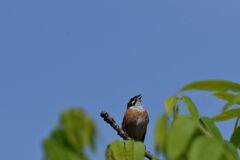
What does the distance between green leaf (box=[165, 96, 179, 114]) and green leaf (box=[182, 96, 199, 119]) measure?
0.11 feet

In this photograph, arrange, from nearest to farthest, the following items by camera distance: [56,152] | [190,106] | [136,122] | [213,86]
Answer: [56,152] → [190,106] → [213,86] → [136,122]

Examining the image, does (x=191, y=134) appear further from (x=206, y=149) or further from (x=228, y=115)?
(x=228, y=115)

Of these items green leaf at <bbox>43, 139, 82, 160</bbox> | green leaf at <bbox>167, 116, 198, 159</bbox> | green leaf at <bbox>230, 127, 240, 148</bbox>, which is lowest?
green leaf at <bbox>230, 127, 240, 148</bbox>

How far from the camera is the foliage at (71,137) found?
1.55m

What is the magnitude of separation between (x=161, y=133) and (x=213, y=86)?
502mm

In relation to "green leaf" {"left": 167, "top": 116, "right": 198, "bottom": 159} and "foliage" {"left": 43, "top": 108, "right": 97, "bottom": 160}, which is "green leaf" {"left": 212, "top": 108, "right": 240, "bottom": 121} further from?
"foliage" {"left": 43, "top": 108, "right": 97, "bottom": 160}

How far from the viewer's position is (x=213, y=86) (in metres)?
2.20

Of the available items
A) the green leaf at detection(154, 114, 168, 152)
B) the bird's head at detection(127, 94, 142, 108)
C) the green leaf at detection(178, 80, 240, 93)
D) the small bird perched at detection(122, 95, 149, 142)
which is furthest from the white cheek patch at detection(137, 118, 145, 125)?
the green leaf at detection(154, 114, 168, 152)

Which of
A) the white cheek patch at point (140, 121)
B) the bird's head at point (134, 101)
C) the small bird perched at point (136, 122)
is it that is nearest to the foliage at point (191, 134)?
the small bird perched at point (136, 122)

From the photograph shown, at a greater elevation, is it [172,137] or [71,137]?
[71,137]

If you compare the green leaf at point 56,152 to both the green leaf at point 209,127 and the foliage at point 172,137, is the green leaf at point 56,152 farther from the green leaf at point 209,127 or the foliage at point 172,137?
the green leaf at point 209,127

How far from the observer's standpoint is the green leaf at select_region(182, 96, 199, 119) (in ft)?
6.49

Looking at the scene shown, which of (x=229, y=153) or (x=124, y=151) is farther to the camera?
(x=124, y=151)

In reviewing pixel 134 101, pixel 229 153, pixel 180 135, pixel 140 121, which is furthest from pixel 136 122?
pixel 180 135
